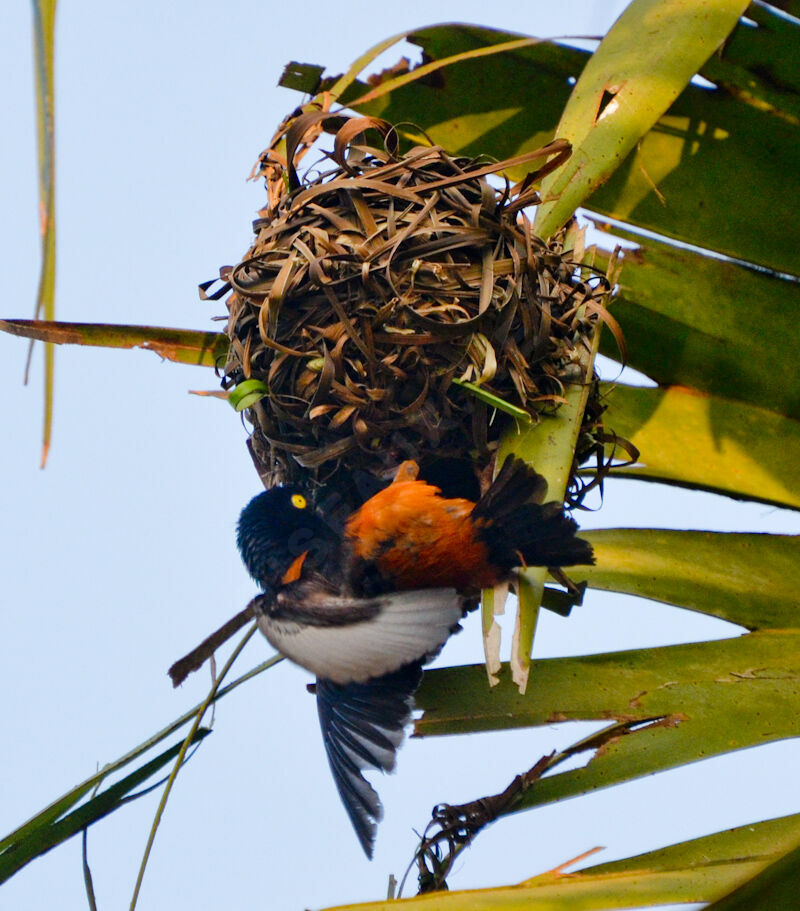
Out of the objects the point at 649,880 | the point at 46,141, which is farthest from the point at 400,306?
the point at 46,141

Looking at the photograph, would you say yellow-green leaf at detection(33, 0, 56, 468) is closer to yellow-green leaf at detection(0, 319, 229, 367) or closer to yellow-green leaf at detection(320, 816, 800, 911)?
yellow-green leaf at detection(320, 816, 800, 911)

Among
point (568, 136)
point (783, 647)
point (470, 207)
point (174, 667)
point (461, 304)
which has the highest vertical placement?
point (568, 136)

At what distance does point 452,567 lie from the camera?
208 centimetres

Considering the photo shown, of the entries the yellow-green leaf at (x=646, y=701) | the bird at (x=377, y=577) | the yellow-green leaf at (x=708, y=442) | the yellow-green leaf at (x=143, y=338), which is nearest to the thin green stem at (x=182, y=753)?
the bird at (x=377, y=577)

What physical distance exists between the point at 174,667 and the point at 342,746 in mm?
378

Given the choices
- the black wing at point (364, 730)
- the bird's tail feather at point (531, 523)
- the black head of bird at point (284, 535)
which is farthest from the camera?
the black head of bird at point (284, 535)

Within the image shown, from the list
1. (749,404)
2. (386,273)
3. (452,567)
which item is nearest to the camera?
(386,273)

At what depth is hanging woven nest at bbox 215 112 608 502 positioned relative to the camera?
1.84 meters

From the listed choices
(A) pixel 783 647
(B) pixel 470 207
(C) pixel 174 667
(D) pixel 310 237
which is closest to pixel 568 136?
(B) pixel 470 207

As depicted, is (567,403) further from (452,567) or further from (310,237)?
(310,237)

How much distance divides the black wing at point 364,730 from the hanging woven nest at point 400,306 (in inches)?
17.1

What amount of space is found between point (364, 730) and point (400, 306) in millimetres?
835

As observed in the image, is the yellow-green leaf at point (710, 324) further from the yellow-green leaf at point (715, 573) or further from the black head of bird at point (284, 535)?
the black head of bird at point (284, 535)

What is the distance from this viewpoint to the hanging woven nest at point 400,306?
72.5 inches
